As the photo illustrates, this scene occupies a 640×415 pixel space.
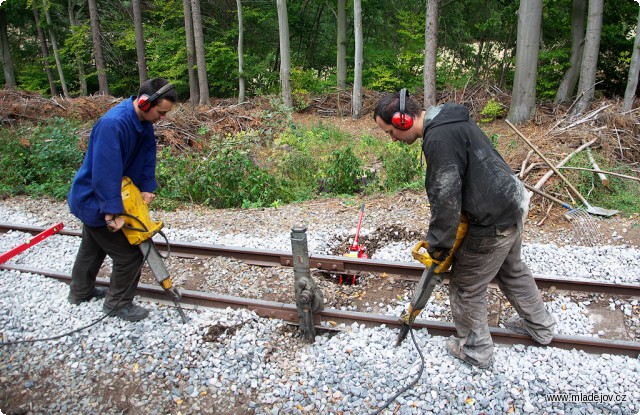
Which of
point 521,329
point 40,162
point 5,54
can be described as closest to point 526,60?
point 521,329

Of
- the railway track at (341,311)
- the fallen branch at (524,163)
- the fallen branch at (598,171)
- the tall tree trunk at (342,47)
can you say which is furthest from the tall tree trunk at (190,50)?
the fallen branch at (598,171)

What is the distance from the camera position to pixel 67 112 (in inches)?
563

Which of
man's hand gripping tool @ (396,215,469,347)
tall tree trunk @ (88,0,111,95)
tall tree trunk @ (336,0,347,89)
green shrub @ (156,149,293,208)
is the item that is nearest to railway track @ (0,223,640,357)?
man's hand gripping tool @ (396,215,469,347)

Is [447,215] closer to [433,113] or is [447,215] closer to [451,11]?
[433,113]

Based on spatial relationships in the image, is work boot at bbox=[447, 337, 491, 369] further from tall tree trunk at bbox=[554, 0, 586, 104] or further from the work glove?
tall tree trunk at bbox=[554, 0, 586, 104]

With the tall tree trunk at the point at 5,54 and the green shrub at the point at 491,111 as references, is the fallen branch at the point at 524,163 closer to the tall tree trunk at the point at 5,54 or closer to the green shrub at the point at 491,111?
the green shrub at the point at 491,111

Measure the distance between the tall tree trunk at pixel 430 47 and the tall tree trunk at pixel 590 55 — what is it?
4065mm

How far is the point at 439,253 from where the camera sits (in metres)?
3.37

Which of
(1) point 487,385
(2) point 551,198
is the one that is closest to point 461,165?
(1) point 487,385

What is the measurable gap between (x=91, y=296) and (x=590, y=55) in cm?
1273

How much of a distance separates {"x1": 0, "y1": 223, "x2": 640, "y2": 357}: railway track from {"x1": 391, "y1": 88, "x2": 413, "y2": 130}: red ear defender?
6.18 ft

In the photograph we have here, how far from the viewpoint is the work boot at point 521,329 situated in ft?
12.6

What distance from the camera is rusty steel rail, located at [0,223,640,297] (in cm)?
460

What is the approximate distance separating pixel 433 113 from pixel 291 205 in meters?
4.70
